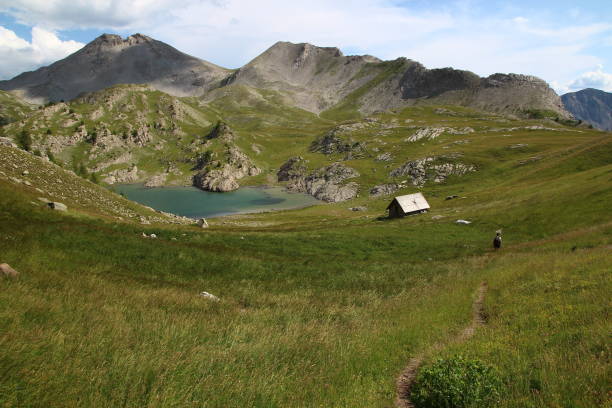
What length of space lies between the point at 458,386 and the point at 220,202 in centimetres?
17178

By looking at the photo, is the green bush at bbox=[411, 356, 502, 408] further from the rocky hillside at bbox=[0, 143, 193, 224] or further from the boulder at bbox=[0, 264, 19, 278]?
the rocky hillside at bbox=[0, 143, 193, 224]

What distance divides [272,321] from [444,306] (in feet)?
29.9

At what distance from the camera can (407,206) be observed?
229 feet

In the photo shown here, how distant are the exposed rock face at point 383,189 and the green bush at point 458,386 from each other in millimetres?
124584

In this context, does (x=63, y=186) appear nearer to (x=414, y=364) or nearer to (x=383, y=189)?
(x=414, y=364)

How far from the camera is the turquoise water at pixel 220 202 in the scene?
491ft

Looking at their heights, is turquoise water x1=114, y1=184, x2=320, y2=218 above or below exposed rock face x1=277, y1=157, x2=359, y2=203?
below

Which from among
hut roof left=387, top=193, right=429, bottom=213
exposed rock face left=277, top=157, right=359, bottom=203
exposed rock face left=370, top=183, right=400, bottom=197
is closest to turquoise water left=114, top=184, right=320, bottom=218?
exposed rock face left=277, top=157, right=359, bottom=203

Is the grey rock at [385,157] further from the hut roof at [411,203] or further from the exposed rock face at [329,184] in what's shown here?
the hut roof at [411,203]

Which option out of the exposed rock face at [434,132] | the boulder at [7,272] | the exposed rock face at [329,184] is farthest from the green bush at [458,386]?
the exposed rock face at [434,132]

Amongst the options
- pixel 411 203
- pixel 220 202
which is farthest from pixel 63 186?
pixel 220 202

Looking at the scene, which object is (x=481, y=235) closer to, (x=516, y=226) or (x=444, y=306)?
(x=516, y=226)

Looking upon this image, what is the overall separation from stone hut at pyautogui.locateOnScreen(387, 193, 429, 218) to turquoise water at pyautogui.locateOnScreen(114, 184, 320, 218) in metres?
81.3

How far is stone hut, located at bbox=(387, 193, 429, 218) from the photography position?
6938 cm
